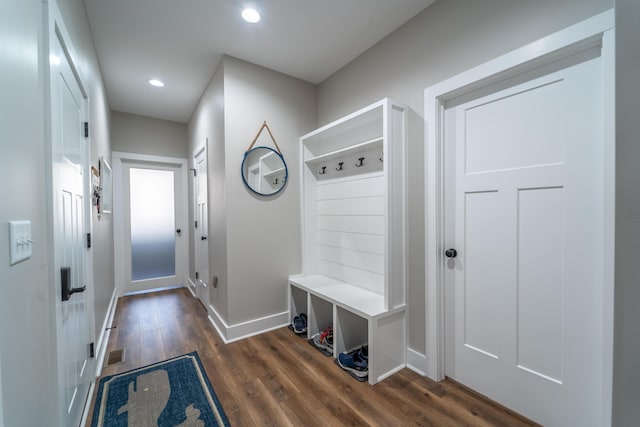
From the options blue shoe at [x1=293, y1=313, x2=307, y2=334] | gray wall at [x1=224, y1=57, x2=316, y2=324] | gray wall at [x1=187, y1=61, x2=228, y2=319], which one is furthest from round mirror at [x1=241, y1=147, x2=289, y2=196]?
blue shoe at [x1=293, y1=313, x2=307, y2=334]

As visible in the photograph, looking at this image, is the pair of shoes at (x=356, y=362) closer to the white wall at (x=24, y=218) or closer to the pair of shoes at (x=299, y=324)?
the pair of shoes at (x=299, y=324)

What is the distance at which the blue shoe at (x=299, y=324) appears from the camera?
263cm

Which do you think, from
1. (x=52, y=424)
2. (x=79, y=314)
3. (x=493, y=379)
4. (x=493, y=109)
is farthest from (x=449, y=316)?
(x=79, y=314)

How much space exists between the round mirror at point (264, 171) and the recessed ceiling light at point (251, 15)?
105cm

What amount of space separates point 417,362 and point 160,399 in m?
1.78

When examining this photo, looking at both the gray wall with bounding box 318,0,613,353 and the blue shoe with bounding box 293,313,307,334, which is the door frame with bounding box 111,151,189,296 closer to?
the blue shoe with bounding box 293,313,307,334

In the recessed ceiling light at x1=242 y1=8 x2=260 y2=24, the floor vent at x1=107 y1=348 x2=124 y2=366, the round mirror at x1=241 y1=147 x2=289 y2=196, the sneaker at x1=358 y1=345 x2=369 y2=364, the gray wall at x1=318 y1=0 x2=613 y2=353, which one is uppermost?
the recessed ceiling light at x1=242 y1=8 x2=260 y2=24

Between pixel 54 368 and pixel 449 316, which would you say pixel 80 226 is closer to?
pixel 54 368

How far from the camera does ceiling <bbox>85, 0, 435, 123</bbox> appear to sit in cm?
193

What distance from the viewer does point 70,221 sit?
1423 mm

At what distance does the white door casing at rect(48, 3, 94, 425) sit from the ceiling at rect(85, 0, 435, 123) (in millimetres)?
817

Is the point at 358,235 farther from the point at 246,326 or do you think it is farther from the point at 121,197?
the point at 121,197

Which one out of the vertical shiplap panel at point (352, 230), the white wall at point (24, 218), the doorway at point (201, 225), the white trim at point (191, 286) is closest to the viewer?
the white wall at point (24, 218)

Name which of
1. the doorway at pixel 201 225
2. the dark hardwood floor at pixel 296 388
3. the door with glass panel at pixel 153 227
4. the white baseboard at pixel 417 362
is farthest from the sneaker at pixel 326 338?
the door with glass panel at pixel 153 227
